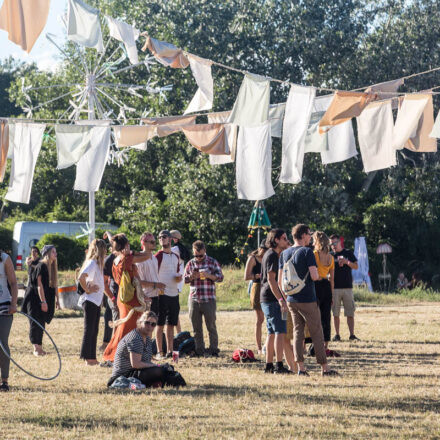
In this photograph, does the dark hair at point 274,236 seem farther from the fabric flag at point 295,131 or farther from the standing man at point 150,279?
the standing man at point 150,279

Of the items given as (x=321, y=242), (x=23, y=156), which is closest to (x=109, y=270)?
(x=23, y=156)

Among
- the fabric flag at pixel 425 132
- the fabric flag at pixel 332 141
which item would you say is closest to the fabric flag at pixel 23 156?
the fabric flag at pixel 332 141

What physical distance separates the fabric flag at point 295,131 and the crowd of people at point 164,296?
0.95 metres

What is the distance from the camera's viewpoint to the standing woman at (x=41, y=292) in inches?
490

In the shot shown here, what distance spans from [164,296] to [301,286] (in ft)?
9.58

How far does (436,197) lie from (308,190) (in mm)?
5992

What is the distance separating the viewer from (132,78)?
40156 mm

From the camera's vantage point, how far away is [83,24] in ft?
36.0

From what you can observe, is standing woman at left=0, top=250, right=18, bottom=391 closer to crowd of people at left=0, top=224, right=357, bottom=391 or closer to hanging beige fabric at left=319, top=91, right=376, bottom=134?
crowd of people at left=0, top=224, right=357, bottom=391

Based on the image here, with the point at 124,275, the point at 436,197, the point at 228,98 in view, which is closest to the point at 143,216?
the point at 228,98

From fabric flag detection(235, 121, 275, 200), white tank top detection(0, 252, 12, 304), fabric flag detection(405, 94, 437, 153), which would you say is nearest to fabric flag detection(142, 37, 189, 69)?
fabric flag detection(235, 121, 275, 200)

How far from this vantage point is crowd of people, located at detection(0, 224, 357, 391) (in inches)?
354

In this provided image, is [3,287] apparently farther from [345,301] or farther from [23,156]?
[345,301]

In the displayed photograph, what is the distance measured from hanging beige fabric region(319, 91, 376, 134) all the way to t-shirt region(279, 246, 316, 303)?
2.10m
